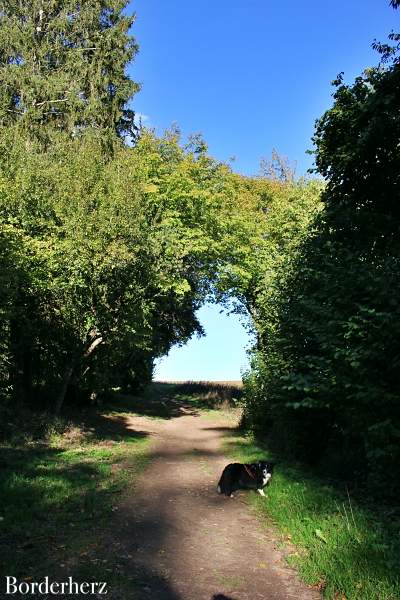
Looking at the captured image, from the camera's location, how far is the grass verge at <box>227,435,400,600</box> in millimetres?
5617

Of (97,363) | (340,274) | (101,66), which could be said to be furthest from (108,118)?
(340,274)

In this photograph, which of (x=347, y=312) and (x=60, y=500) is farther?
(x=60, y=500)

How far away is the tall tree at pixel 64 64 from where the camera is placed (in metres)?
26.1

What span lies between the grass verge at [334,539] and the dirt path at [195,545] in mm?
306

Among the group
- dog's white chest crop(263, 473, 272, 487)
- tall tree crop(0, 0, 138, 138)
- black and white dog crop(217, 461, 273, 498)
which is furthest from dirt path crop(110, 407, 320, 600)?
tall tree crop(0, 0, 138, 138)

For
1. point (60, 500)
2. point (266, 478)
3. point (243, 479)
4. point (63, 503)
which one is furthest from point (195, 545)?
point (266, 478)

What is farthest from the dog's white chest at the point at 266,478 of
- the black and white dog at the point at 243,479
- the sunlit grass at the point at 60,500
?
the sunlit grass at the point at 60,500

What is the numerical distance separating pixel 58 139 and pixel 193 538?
2135cm

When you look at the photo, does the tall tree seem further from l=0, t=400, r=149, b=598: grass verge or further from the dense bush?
l=0, t=400, r=149, b=598: grass verge

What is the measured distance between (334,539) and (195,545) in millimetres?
2060

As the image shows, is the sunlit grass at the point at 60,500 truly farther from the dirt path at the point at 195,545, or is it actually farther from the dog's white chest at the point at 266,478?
the dog's white chest at the point at 266,478

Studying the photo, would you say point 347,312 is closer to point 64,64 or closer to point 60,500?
point 60,500

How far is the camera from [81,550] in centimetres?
665

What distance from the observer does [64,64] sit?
89.9ft
